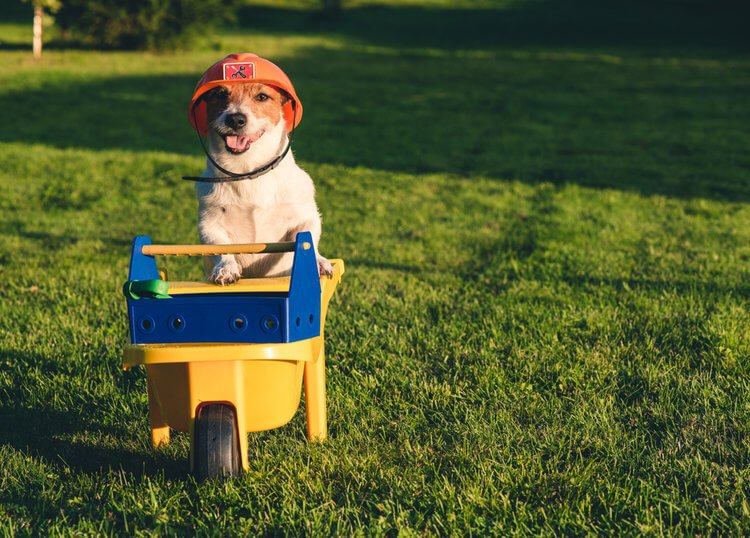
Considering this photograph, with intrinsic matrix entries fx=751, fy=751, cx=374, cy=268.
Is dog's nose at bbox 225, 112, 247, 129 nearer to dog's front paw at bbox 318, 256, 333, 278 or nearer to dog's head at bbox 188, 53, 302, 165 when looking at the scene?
dog's head at bbox 188, 53, 302, 165

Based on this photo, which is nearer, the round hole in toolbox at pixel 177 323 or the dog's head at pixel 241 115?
the round hole in toolbox at pixel 177 323

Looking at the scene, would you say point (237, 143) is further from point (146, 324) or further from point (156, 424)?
point (156, 424)

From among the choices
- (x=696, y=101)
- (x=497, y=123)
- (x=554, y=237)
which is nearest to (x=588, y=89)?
(x=696, y=101)

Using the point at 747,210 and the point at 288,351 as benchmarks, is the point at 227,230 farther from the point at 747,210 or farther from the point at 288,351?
the point at 747,210

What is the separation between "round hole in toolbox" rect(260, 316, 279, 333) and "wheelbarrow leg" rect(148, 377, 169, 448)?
23.6 inches

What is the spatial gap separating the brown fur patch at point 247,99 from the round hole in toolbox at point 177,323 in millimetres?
1051

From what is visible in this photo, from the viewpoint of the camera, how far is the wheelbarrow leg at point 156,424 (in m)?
2.85

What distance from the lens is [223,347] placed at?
2.48 metres

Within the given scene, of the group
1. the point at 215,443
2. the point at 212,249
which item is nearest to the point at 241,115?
the point at 212,249

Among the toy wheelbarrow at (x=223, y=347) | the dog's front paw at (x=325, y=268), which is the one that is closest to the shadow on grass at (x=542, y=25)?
the dog's front paw at (x=325, y=268)

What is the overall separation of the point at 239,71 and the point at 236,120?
10.0 inches

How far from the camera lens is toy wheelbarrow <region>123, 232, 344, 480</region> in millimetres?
2482

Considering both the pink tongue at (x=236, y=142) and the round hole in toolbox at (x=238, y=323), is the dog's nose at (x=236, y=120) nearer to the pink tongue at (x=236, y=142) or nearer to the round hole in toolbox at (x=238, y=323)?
the pink tongue at (x=236, y=142)

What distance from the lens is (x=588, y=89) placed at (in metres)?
18.2
